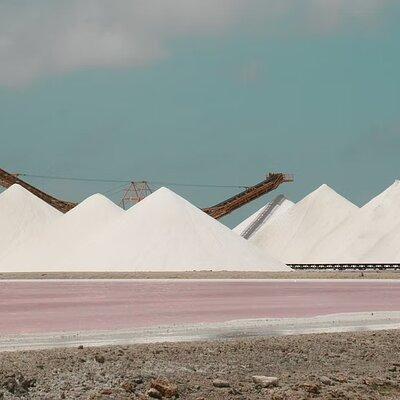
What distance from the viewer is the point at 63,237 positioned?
75062 millimetres

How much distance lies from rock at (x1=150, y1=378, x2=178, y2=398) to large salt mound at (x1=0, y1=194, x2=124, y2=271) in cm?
5541

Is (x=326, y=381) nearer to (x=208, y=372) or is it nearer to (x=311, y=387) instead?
(x=311, y=387)

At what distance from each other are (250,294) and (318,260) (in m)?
56.4

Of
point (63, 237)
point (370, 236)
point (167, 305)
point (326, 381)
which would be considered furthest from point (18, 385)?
point (370, 236)

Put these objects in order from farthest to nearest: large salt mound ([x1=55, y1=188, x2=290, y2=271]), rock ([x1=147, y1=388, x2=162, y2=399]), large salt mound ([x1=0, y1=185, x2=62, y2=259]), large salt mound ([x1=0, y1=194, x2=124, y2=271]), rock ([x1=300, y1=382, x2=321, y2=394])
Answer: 1. large salt mound ([x1=0, y1=185, x2=62, y2=259])
2. large salt mound ([x1=0, y1=194, x2=124, y2=271])
3. large salt mound ([x1=55, y1=188, x2=290, y2=271])
4. rock ([x1=300, y1=382, x2=321, y2=394])
5. rock ([x1=147, y1=388, x2=162, y2=399])

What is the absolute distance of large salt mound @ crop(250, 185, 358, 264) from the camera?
303ft

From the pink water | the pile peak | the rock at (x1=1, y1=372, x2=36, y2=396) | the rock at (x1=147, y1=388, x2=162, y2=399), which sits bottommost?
the rock at (x1=147, y1=388, x2=162, y2=399)

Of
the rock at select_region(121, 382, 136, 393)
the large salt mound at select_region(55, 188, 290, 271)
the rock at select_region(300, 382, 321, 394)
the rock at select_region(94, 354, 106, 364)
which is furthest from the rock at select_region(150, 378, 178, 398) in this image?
the large salt mound at select_region(55, 188, 290, 271)

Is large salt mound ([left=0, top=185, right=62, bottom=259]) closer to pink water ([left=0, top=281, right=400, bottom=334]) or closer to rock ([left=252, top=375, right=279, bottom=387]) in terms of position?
pink water ([left=0, top=281, right=400, bottom=334])

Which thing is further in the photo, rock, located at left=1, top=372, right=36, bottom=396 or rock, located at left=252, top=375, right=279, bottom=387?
rock, located at left=252, top=375, right=279, bottom=387

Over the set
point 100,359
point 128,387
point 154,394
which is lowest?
point 154,394

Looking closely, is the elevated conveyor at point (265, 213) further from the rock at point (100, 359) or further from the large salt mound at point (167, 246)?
the rock at point (100, 359)

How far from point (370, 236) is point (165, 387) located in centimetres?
7610

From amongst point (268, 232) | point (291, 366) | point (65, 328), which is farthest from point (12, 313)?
point (268, 232)
